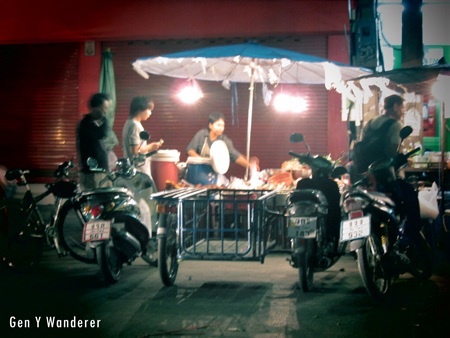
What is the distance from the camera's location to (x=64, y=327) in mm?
3775

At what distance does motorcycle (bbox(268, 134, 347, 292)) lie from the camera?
4.43m

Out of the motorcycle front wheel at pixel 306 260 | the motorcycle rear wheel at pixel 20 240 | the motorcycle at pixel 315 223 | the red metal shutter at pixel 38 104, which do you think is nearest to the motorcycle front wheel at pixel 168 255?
the motorcycle at pixel 315 223

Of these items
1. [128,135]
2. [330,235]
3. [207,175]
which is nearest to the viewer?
[330,235]

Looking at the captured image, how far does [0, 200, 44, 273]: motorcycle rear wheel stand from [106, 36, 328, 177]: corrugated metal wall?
5.80 m

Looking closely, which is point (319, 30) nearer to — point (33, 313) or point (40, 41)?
point (40, 41)

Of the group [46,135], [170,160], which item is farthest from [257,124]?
[46,135]

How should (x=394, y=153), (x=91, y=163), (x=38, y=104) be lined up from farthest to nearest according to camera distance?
(x=38, y=104) < (x=394, y=153) < (x=91, y=163)

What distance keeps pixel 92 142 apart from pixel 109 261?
5.20 ft

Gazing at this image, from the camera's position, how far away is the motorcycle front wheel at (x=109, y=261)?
4805 mm

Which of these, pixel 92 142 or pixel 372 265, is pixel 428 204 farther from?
pixel 92 142

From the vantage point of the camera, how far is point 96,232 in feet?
15.5

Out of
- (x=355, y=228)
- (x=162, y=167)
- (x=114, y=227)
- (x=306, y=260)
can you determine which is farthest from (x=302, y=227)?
(x=162, y=167)

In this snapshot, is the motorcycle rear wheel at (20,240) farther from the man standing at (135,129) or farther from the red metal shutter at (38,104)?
the red metal shutter at (38,104)

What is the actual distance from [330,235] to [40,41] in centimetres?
1009
